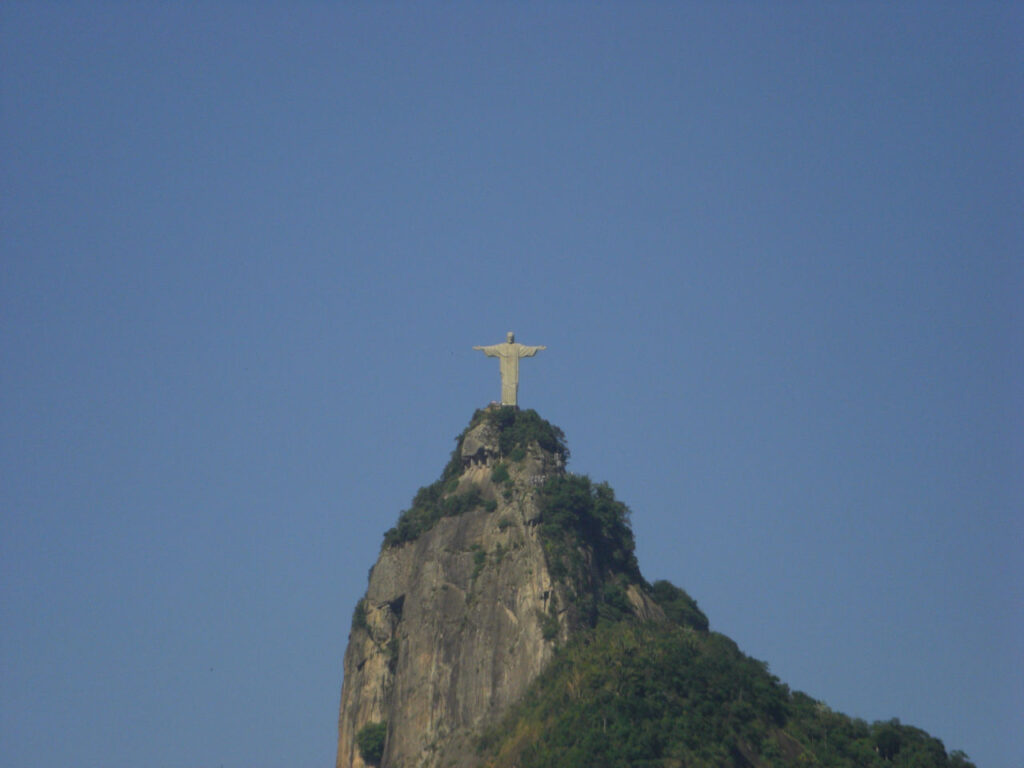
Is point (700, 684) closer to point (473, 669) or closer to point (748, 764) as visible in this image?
point (748, 764)

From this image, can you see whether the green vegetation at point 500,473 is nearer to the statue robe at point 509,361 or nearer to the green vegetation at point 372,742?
the statue robe at point 509,361

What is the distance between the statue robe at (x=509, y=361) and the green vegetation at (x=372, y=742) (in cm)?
2294

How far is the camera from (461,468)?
426 ft

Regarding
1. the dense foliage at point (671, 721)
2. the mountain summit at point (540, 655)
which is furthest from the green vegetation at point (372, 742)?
the dense foliage at point (671, 721)

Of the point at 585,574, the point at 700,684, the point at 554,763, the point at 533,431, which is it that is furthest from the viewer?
the point at 533,431

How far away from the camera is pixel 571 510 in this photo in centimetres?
12244

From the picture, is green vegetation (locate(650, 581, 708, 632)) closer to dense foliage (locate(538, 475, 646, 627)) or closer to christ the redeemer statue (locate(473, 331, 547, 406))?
dense foliage (locate(538, 475, 646, 627))

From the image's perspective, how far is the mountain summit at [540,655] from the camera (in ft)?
354

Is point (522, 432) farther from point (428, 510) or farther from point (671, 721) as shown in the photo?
point (671, 721)

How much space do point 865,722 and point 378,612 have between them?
3169 centimetres

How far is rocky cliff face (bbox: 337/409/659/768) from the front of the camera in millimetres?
115938

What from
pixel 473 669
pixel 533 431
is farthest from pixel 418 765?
pixel 533 431

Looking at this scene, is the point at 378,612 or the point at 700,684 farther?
the point at 378,612

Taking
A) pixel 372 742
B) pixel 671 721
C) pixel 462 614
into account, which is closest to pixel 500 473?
pixel 462 614
